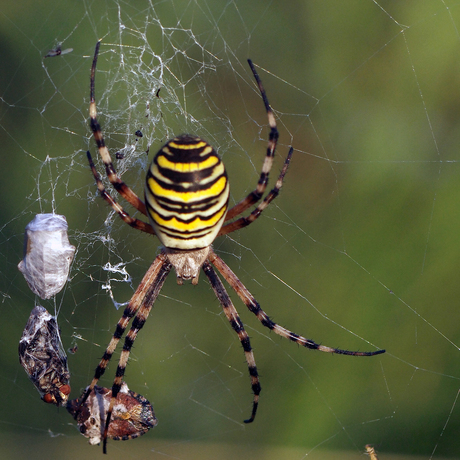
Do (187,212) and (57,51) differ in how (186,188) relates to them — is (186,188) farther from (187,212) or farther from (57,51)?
(57,51)

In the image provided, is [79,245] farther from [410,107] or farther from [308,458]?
[410,107]

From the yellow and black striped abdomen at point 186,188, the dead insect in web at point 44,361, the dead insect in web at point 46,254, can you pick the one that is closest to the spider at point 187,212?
the yellow and black striped abdomen at point 186,188

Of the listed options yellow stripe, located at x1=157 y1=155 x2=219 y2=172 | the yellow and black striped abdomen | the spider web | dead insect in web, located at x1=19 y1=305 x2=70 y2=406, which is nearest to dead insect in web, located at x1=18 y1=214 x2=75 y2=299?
dead insect in web, located at x1=19 y1=305 x2=70 y2=406

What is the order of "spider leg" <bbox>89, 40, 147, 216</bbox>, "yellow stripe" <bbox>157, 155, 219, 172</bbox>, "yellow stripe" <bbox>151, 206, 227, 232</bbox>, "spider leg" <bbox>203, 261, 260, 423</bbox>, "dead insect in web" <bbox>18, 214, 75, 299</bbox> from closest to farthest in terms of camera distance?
"yellow stripe" <bbox>157, 155, 219, 172</bbox>, "yellow stripe" <bbox>151, 206, 227, 232</bbox>, "spider leg" <bbox>89, 40, 147, 216</bbox>, "dead insect in web" <bbox>18, 214, 75, 299</bbox>, "spider leg" <bbox>203, 261, 260, 423</bbox>

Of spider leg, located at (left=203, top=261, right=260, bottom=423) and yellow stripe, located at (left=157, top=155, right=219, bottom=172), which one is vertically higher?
yellow stripe, located at (left=157, top=155, right=219, bottom=172)

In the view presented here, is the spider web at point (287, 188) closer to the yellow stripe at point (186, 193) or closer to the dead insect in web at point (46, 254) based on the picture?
the dead insect in web at point (46, 254)

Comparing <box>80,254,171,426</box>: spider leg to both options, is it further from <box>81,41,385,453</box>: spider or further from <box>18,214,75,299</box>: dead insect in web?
<box>18,214,75,299</box>: dead insect in web

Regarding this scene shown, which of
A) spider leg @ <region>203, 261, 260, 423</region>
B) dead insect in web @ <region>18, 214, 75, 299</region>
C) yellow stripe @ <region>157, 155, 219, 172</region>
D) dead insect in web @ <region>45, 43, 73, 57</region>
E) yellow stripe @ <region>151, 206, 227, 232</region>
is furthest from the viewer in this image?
dead insect in web @ <region>45, 43, 73, 57</region>

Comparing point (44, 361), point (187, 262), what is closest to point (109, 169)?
point (187, 262)
